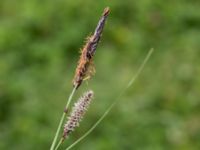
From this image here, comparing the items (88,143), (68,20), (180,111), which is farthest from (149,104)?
(68,20)

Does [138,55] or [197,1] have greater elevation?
[197,1]

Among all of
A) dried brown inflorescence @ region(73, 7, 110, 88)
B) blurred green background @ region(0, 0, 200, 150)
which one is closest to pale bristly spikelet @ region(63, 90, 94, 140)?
dried brown inflorescence @ region(73, 7, 110, 88)

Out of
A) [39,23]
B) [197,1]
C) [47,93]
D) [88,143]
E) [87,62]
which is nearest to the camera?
[87,62]

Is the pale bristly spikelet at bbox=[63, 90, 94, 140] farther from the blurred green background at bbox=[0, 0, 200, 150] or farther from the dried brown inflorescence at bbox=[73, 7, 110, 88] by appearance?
the blurred green background at bbox=[0, 0, 200, 150]

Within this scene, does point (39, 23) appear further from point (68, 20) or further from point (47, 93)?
point (47, 93)

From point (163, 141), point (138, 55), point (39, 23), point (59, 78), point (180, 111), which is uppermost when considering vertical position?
point (39, 23)

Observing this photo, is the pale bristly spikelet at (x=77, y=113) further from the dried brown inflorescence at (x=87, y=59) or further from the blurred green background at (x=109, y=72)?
the blurred green background at (x=109, y=72)

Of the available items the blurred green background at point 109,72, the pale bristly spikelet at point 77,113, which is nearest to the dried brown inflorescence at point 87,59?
the pale bristly spikelet at point 77,113

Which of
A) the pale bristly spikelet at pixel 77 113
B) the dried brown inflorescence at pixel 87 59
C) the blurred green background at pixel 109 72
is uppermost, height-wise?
the blurred green background at pixel 109 72

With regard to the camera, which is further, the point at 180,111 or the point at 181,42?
the point at 181,42
